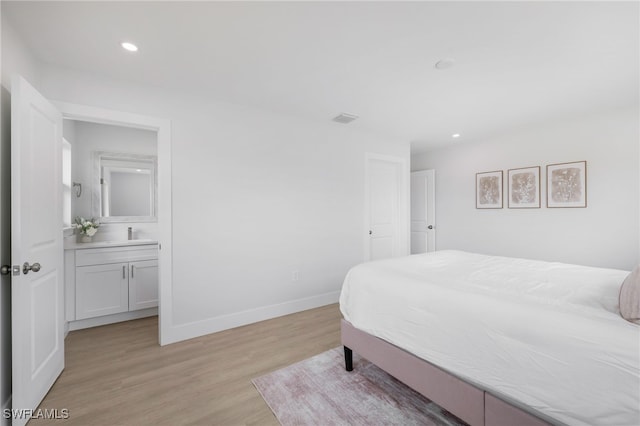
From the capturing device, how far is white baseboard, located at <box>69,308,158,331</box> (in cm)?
295

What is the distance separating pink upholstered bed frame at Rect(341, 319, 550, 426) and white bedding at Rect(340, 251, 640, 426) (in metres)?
0.05

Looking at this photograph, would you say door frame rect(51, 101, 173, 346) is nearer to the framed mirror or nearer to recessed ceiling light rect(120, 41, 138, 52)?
recessed ceiling light rect(120, 41, 138, 52)

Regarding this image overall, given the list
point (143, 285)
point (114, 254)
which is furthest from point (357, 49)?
point (143, 285)

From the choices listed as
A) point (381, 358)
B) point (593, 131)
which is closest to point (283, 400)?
point (381, 358)

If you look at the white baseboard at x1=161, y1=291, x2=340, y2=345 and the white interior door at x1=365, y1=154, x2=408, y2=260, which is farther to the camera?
the white interior door at x1=365, y1=154, x2=408, y2=260

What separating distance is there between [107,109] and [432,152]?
198 inches

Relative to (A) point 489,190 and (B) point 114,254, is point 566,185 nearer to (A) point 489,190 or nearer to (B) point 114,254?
(A) point 489,190

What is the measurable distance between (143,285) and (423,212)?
187 inches

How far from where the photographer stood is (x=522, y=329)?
1.22 metres

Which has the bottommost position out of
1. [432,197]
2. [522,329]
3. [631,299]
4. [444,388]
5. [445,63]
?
[444,388]

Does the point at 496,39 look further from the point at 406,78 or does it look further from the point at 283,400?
the point at 283,400

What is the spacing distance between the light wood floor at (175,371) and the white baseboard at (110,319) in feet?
0.26

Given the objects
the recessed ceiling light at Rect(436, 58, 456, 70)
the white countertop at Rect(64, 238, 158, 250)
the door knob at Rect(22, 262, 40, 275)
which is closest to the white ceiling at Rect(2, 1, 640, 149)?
the recessed ceiling light at Rect(436, 58, 456, 70)

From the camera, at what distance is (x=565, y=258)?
141 inches
